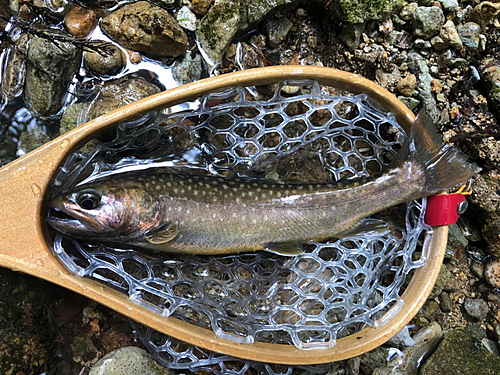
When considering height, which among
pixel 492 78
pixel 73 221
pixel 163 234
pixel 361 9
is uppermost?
pixel 361 9

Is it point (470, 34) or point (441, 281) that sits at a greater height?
point (470, 34)

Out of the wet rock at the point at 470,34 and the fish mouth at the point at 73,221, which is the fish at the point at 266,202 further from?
the wet rock at the point at 470,34

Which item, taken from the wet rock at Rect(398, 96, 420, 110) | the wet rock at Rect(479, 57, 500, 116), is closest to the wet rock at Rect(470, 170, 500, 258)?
the wet rock at Rect(479, 57, 500, 116)

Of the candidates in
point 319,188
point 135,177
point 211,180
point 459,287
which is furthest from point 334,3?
point 459,287

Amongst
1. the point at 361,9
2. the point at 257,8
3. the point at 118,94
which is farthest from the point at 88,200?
the point at 361,9

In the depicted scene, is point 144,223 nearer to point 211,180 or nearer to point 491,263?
point 211,180

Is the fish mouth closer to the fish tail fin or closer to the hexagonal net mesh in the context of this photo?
the hexagonal net mesh

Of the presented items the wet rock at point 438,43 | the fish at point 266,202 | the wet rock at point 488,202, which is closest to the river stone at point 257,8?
the wet rock at point 438,43

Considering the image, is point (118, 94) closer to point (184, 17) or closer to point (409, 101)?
point (184, 17)
